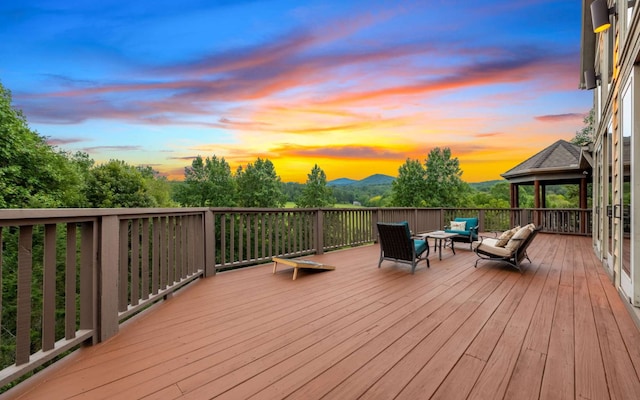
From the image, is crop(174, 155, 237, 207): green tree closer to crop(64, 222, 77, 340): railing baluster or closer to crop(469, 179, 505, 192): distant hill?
crop(469, 179, 505, 192): distant hill

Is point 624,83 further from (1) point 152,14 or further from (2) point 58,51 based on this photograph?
(2) point 58,51

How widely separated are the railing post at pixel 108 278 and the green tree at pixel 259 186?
29508mm

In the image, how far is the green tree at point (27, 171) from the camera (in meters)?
13.9

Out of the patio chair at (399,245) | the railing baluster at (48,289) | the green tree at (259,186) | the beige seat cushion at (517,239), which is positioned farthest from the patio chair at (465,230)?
the green tree at (259,186)

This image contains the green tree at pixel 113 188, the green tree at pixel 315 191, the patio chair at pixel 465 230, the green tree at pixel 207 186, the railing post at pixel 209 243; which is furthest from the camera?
the green tree at pixel 315 191

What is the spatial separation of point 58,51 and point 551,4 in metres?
21.7

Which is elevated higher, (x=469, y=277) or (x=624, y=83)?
(x=624, y=83)

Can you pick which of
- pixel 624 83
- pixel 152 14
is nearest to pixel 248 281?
pixel 624 83

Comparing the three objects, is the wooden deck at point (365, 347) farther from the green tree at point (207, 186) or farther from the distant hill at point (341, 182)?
the distant hill at point (341, 182)

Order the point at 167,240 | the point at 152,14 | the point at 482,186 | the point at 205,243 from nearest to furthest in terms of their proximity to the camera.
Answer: the point at 167,240 → the point at 205,243 → the point at 152,14 → the point at 482,186

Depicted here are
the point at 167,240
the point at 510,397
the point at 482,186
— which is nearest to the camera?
the point at 510,397

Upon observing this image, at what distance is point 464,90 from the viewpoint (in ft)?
32.7

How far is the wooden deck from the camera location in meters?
1.60

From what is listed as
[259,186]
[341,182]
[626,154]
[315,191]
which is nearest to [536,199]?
[626,154]
